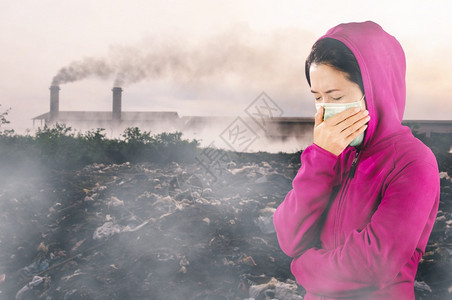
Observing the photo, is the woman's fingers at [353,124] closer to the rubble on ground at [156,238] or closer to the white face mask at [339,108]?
the white face mask at [339,108]

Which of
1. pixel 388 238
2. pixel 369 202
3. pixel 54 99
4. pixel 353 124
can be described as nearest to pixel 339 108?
pixel 353 124

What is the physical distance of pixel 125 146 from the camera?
977cm

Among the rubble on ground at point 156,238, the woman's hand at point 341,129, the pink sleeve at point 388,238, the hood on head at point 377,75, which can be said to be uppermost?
the hood on head at point 377,75

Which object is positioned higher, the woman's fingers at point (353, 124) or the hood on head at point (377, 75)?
the hood on head at point (377, 75)

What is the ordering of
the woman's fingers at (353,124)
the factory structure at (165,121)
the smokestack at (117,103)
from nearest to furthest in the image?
the woman's fingers at (353,124) → the factory structure at (165,121) → the smokestack at (117,103)

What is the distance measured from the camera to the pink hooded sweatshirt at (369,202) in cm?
125

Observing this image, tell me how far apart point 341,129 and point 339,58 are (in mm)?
288

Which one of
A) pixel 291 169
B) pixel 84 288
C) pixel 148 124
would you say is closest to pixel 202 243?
pixel 84 288

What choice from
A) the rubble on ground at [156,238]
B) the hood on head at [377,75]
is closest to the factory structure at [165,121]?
the rubble on ground at [156,238]

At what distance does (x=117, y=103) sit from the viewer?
23859 millimetres

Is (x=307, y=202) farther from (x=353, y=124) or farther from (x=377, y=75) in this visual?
(x=377, y=75)

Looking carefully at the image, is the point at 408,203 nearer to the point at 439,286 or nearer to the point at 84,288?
the point at 439,286

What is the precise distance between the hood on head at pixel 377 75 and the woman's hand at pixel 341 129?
0.06 m

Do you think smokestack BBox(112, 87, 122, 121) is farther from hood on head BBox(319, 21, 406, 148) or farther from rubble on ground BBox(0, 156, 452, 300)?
hood on head BBox(319, 21, 406, 148)
